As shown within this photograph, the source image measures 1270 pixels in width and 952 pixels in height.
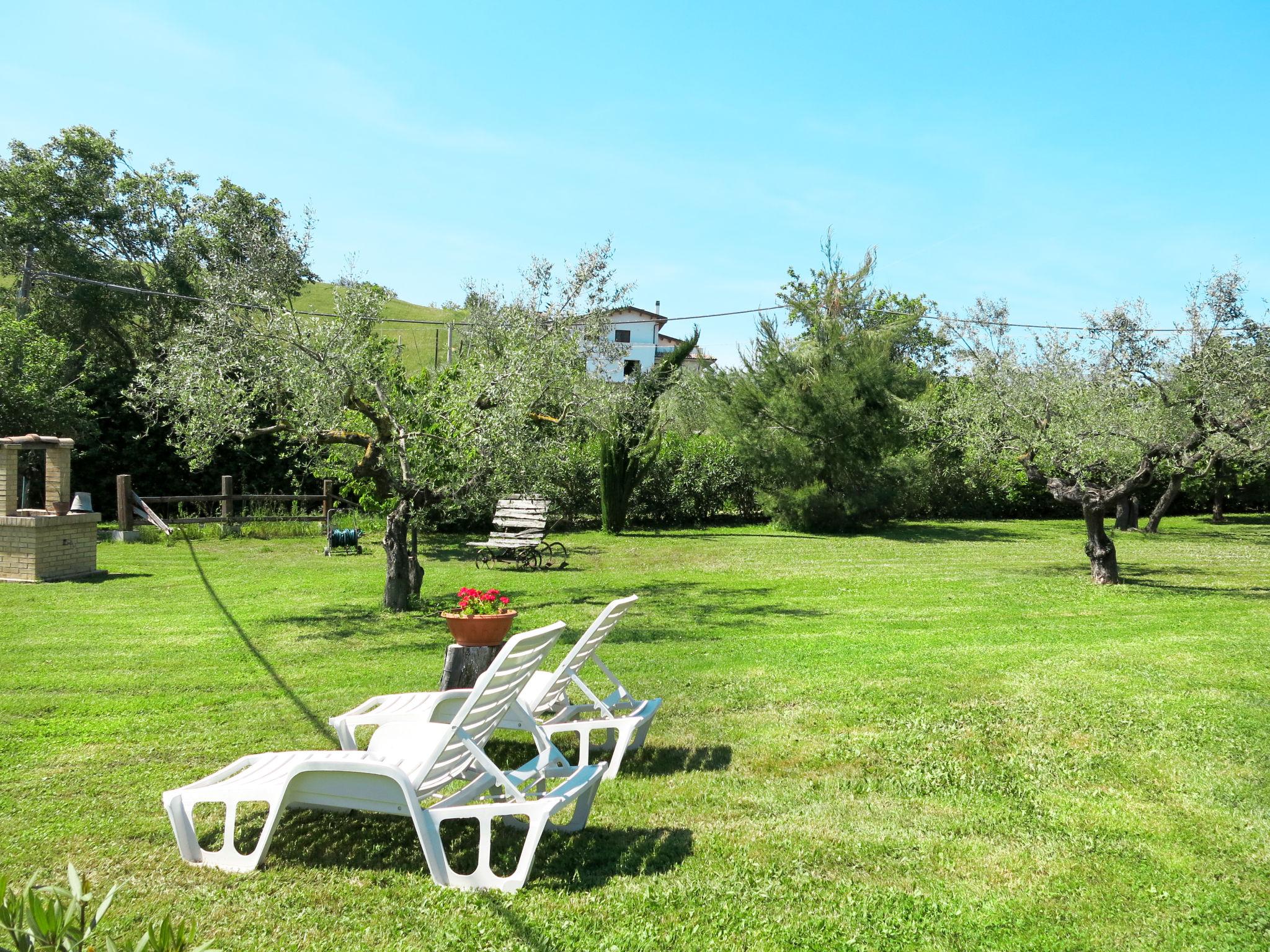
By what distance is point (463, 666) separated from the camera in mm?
5531

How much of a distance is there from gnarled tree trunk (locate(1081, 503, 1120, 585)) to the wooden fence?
14295mm

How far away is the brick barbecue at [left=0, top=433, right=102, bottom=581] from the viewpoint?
1271 cm

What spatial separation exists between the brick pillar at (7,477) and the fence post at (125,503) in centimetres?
436

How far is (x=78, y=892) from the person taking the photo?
2252 mm

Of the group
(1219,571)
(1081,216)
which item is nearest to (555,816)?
(1219,571)

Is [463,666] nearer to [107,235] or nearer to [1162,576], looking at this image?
[1162,576]

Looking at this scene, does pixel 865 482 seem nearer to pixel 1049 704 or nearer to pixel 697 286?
pixel 697 286

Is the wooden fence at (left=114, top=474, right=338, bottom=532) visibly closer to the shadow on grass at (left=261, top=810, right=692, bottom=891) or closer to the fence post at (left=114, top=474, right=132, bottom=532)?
the fence post at (left=114, top=474, right=132, bottom=532)

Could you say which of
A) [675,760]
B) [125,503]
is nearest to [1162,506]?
[675,760]

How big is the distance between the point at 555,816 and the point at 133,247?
34.2m

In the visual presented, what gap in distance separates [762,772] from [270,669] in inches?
175

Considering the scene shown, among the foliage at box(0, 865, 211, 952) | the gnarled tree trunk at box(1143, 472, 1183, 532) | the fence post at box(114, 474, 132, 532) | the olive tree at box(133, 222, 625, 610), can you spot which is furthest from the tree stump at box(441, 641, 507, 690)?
the gnarled tree trunk at box(1143, 472, 1183, 532)

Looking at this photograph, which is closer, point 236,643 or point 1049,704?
point 1049,704

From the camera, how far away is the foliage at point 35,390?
18953mm
